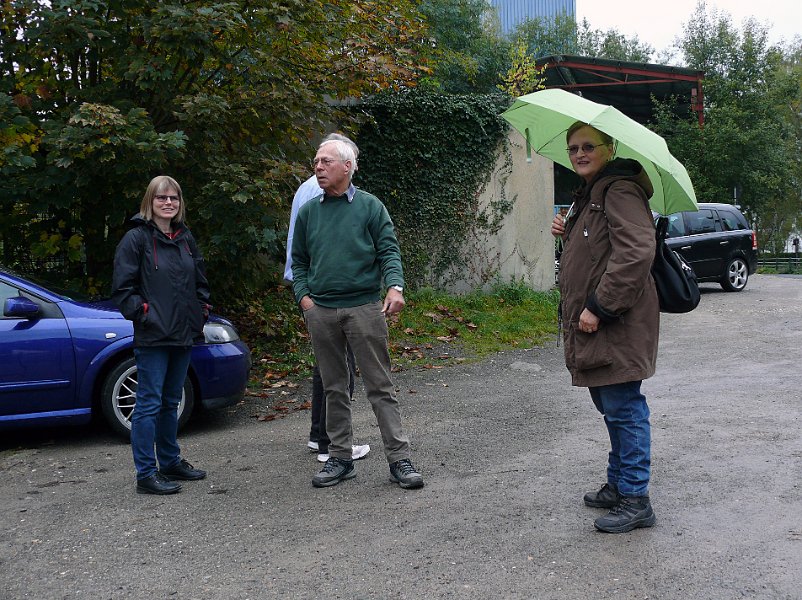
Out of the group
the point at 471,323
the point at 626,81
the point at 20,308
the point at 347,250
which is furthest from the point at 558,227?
the point at 626,81

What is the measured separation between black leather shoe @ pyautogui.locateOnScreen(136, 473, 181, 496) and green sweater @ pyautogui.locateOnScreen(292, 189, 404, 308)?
1.40 metres

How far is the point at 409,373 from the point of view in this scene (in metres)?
9.55

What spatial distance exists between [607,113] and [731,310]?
11.4 m

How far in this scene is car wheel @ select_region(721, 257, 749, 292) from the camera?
690 inches

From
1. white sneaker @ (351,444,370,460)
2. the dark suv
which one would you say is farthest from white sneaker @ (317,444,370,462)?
the dark suv

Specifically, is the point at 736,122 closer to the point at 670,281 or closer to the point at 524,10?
the point at 524,10

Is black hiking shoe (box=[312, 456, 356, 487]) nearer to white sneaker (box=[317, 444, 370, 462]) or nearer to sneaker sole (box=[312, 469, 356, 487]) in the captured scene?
sneaker sole (box=[312, 469, 356, 487])

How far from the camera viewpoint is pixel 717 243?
17141mm

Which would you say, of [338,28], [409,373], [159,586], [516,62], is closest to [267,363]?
[409,373]

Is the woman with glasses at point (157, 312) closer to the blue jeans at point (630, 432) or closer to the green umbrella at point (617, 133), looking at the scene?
the green umbrella at point (617, 133)

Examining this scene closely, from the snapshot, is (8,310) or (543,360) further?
(543,360)

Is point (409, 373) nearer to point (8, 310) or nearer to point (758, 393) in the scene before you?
point (758, 393)

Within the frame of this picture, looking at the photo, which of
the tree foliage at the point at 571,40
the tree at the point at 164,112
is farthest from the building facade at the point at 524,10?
the tree at the point at 164,112

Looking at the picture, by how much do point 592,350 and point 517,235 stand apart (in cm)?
1159
